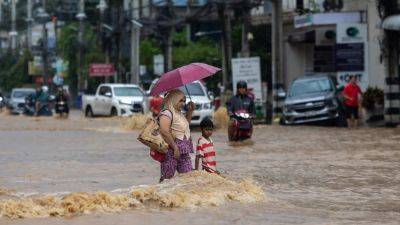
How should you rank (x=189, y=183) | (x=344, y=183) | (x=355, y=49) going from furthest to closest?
(x=355, y=49), (x=344, y=183), (x=189, y=183)

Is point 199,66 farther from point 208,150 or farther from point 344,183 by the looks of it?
point 344,183

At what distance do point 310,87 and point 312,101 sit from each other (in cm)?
118

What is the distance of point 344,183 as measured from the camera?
1543 centimetres

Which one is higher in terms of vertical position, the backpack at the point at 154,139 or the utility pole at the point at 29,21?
the utility pole at the point at 29,21

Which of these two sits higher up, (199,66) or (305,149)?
(199,66)

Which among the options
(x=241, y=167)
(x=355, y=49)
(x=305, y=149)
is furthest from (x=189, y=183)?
(x=355, y=49)

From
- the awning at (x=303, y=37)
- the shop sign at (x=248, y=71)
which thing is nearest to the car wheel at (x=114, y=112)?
the shop sign at (x=248, y=71)

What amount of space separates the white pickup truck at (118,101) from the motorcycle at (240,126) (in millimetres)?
14229

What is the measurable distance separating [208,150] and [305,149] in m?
9.92

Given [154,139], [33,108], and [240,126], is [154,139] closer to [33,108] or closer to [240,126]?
[240,126]

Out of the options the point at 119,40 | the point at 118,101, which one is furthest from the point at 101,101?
the point at 119,40

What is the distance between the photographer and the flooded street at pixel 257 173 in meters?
11.4

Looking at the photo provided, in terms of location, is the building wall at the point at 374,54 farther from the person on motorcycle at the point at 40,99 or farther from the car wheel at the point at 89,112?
the person on motorcycle at the point at 40,99

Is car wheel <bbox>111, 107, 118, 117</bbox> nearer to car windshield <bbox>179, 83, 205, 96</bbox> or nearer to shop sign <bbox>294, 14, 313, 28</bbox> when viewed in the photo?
car windshield <bbox>179, 83, 205, 96</bbox>
